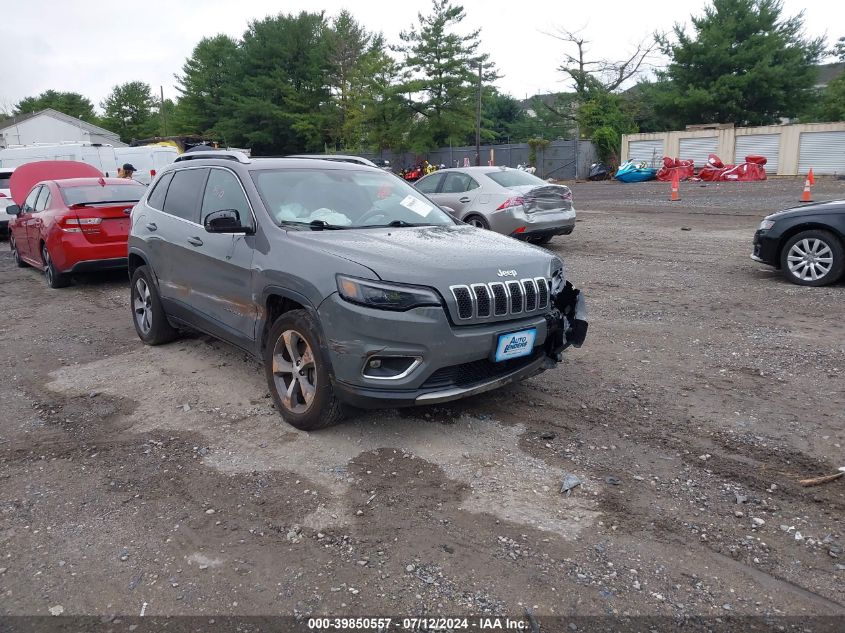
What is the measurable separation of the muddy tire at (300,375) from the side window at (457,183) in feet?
26.7

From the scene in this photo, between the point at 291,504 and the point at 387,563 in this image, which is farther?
the point at 291,504

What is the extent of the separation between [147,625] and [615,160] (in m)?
39.7

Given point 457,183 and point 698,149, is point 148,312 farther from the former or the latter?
point 698,149

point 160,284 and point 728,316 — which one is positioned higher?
point 160,284

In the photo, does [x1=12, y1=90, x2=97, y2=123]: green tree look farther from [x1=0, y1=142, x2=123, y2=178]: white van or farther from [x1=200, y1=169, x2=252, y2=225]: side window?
[x1=200, y1=169, x2=252, y2=225]: side window

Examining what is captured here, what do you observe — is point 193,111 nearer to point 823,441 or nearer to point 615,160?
point 615,160

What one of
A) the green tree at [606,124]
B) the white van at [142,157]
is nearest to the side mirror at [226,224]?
the white van at [142,157]

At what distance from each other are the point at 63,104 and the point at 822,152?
93426 millimetres

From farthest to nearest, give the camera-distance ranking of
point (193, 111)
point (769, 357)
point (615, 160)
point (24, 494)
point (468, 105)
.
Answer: point (193, 111)
point (468, 105)
point (615, 160)
point (769, 357)
point (24, 494)

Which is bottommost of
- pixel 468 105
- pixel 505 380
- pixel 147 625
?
pixel 147 625

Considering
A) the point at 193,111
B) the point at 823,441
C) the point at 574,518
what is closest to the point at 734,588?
the point at 574,518

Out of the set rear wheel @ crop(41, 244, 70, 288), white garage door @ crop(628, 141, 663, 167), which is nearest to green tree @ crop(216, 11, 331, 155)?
white garage door @ crop(628, 141, 663, 167)

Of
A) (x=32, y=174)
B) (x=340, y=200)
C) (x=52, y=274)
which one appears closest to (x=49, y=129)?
(x=32, y=174)

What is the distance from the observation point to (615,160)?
128ft
